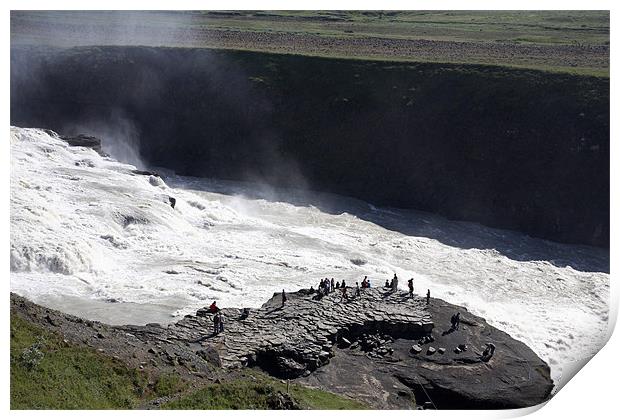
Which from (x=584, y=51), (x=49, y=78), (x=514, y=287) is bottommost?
(x=514, y=287)

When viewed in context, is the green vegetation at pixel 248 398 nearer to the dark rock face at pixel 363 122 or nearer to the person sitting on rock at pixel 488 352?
the person sitting on rock at pixel 488 352

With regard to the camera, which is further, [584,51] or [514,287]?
[584,51]

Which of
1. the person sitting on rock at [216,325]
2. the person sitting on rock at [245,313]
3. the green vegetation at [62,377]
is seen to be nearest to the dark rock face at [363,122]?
the person sitting on rock at [245,313]

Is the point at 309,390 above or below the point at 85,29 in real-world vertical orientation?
below

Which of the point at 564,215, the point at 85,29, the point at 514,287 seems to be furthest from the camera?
the point at 85,29

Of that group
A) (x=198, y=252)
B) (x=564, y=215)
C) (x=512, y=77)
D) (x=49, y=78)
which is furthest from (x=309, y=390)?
(x=49, y=78)

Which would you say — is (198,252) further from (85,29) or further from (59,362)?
(85,29)

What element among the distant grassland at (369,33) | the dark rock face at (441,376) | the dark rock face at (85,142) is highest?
the distant grassland at (369,33)

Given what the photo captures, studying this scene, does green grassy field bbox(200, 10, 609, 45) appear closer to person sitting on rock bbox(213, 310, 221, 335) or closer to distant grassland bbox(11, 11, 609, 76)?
distant grassland bbox(11, 11, 609, 76)
